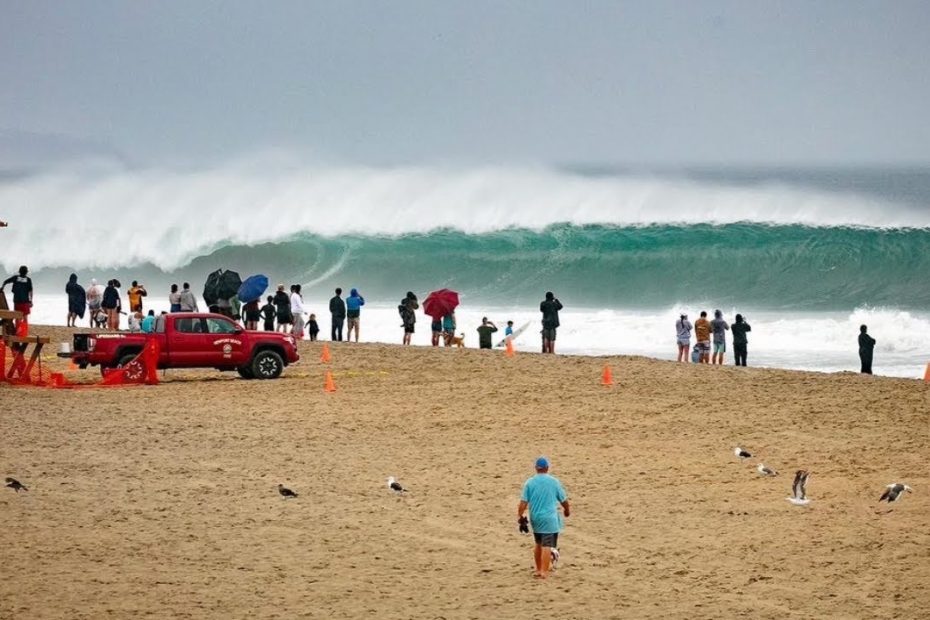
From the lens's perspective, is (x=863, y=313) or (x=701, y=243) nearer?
(x=863, y=313)

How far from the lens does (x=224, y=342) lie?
25844 millimetres

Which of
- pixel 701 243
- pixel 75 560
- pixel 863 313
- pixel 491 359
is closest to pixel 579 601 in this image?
pixel 75 560

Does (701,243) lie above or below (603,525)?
above

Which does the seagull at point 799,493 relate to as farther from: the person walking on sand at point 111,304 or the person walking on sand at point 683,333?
the person walking on sand at point 111,304

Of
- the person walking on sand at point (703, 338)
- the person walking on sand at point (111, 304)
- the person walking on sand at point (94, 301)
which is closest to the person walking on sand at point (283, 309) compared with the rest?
the person walking on sand at point (111, 304)

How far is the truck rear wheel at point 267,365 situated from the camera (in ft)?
86.2

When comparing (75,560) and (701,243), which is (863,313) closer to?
(701,243)

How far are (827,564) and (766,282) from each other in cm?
3964

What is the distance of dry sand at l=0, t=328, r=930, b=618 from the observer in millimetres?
12523

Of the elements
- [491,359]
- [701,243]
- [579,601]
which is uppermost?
[701,243]

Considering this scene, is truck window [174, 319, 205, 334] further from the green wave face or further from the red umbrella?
the green wave face

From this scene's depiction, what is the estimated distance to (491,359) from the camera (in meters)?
28.8

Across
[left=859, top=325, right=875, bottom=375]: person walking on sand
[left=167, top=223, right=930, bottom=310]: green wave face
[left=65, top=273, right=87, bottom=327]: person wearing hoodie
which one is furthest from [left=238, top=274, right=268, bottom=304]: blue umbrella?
[left=167, top=223, right=930, bottom=310]: green wave face

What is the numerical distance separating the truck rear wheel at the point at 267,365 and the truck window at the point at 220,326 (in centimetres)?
64
